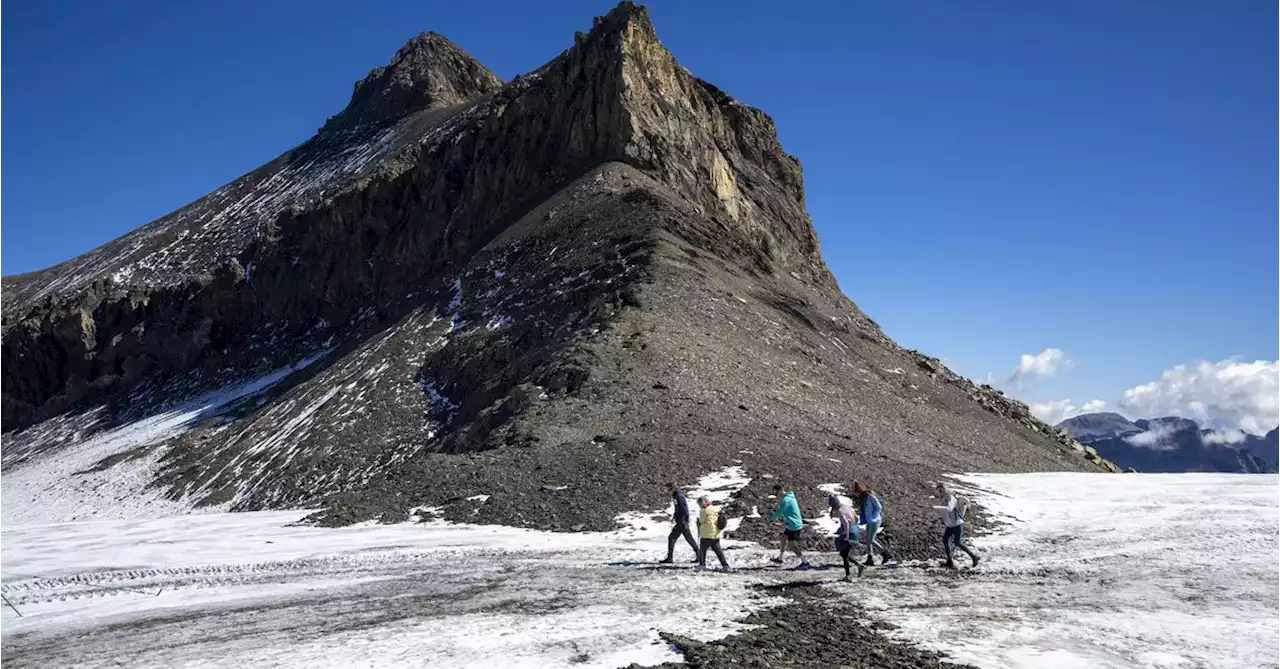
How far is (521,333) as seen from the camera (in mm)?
38906

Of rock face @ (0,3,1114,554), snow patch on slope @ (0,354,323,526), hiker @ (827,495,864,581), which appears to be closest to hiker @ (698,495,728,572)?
hiker @ (827,495,864,581)

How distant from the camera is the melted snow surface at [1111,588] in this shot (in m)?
10.5

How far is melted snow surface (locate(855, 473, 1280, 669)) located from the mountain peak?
9074 centimetres

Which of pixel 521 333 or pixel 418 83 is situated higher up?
pixel 418 83

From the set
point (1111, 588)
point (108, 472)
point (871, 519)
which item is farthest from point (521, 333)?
point (108, 472)

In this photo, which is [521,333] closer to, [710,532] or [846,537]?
[710,532]

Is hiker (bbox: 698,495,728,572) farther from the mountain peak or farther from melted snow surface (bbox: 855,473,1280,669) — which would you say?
the mountain peak

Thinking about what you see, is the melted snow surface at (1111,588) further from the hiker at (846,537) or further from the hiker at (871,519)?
the hiker at (871,519)

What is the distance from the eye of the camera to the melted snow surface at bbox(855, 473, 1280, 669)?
10.5m

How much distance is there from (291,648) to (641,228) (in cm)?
3630

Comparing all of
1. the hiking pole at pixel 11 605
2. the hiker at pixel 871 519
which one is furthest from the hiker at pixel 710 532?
the hiking pole at pixel 11 605

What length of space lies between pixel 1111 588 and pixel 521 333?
28859 millimetres

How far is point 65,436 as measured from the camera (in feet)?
228

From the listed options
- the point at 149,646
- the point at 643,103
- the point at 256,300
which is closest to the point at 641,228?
the point at 643,103
